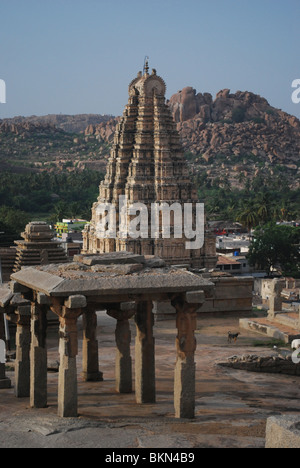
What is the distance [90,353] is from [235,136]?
156 meters

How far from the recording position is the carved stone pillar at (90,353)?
14.3m

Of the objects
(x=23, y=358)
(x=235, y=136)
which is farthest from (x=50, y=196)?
(x=235, y=136)

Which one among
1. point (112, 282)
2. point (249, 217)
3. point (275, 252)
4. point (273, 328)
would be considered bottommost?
point (273, 328)

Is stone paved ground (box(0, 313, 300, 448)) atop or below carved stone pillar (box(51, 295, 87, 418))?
below

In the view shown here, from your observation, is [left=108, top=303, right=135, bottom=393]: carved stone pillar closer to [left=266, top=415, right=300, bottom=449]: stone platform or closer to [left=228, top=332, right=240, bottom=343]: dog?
[left=266, top=415, right=300, bottom=449]: stone platform

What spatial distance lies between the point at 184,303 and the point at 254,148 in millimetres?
155070

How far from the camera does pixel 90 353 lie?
14.4m

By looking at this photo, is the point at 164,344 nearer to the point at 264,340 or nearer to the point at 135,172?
the point at 264,340

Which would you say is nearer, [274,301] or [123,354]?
[123,354]

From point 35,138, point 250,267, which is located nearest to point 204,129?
point 35,138

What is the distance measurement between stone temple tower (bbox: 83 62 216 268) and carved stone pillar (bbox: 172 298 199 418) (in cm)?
2346

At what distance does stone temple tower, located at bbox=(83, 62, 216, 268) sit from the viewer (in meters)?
35.1

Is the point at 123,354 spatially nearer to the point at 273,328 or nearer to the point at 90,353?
the point at 90,353

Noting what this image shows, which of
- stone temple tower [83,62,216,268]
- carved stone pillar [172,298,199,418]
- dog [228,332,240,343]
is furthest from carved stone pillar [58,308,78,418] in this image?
stone temple tower [83,62,216,268]
